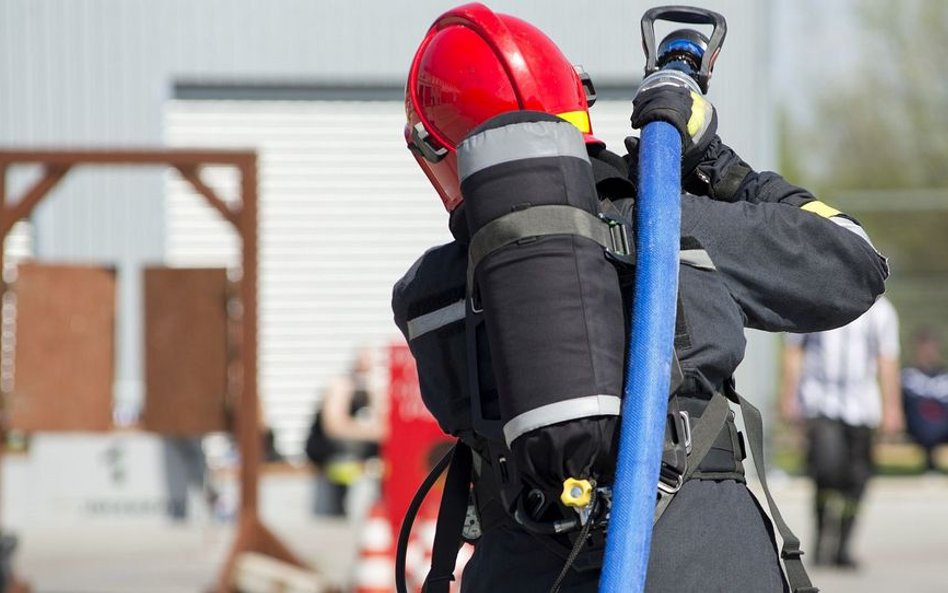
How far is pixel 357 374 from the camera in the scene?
13992 millimetres

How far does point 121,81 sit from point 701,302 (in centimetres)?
1514

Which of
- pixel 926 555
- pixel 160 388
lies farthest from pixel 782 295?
pixel 926 555

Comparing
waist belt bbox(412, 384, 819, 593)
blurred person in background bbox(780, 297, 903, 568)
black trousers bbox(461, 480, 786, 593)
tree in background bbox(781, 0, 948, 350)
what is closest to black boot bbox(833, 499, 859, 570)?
blurred person in background bbox(780, 297, 903, 568)

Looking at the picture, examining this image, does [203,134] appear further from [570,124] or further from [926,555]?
[570,124]

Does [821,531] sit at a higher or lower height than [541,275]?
lower

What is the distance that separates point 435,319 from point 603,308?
0.39 meters

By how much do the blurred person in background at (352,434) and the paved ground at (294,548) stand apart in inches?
15.8

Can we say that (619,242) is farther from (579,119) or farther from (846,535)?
(846,535)

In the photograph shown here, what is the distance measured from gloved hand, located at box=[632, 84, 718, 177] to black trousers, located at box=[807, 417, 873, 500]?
7.39 metres

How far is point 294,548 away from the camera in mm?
11320

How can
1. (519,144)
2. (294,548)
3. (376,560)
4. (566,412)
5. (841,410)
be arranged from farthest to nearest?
(294,548)
(841,410)
(376,560)
(519,144)
(566,412)

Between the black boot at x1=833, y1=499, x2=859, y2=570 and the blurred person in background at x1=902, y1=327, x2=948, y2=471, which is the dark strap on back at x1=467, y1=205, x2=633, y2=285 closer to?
the black boot at x1=833, y1=499, x2=859, y2=570

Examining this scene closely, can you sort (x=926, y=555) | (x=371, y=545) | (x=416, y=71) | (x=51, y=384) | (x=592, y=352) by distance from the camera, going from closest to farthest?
1. (x=592, y=352)
2. (x=416, y=71)
3. (x=371, y=545)
4. (x=51, y=384)
5. (x=926, y=555)

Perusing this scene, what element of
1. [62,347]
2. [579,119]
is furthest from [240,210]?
[579,119]
